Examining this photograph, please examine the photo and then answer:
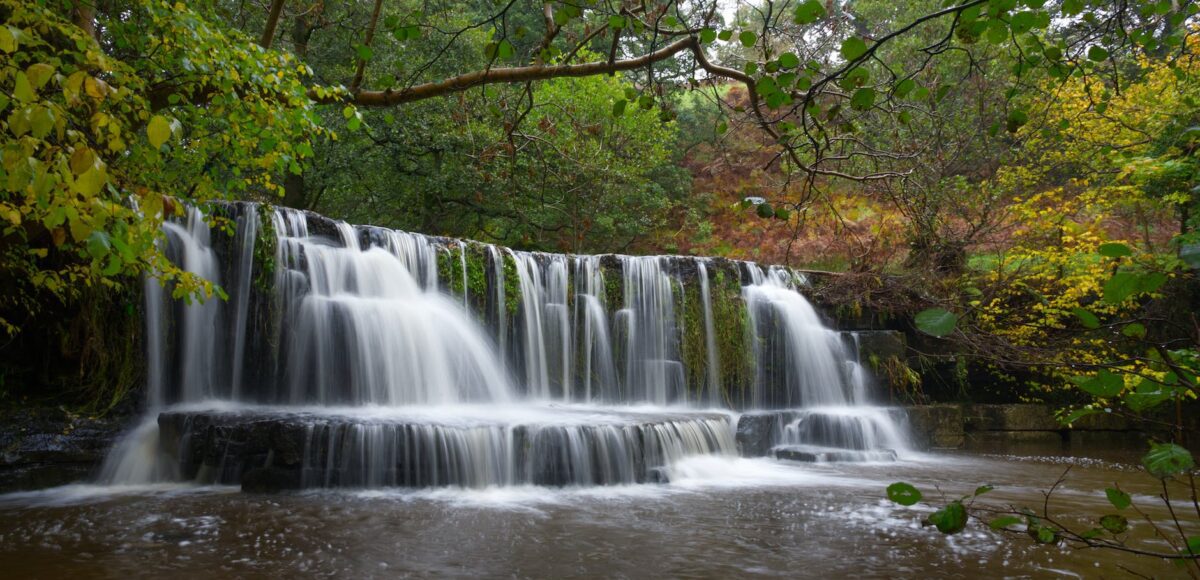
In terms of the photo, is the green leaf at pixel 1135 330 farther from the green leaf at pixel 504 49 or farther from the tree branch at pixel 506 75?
the tree branch at pixel 506 75

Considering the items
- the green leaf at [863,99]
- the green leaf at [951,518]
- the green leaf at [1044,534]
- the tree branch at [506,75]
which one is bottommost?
the green leaf at [1044,534]

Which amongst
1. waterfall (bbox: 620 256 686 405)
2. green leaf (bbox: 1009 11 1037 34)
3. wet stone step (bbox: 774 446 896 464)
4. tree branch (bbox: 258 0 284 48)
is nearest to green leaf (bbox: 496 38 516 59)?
green leaf (bbox: 1009 11 1037 34)

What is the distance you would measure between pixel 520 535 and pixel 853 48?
14.1 ft

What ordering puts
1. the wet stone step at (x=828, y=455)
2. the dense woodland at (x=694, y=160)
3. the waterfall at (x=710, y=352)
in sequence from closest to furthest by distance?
the dense woodland at (x=694, y=160), the wet stone step at (x=828, y=455), the waterfall at (x=710, y=352)

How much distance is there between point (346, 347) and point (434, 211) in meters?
8.84

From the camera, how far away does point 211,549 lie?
4.77 meters

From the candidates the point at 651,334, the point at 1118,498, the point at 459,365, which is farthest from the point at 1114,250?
the point at 651,334

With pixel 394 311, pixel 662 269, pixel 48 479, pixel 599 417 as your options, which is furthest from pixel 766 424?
pixel 48 479

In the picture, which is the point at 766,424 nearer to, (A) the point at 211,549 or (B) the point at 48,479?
(A) the point at 211,549

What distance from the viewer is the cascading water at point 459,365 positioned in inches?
280

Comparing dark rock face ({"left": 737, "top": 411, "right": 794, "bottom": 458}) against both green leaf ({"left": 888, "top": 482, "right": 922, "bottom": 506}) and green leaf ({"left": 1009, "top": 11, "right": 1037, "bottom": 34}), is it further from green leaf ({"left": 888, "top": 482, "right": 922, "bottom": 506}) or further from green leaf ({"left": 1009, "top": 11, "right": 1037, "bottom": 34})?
green leaf ({"left": 888, "top": 482, "right": 922, "bottom": 506})

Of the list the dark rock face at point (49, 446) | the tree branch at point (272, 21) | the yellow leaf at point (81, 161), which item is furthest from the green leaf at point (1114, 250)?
Result: the dark rock face at point (49, 446)

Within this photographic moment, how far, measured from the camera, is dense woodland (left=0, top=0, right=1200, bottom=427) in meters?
2.56

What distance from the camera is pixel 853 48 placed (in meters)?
2.08
